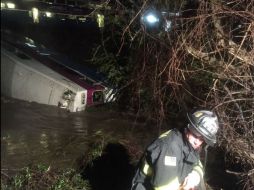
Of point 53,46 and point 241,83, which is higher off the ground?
point 53,46

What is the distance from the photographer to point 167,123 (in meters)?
7.71

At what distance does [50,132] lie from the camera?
756 cm

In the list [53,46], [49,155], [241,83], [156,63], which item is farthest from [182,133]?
A: [53,46]

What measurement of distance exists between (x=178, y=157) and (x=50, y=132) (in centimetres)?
441

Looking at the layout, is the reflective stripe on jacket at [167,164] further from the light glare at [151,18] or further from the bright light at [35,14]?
the bright light at [35,14]

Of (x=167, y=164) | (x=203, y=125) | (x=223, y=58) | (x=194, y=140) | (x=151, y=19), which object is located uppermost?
(x=151, y=19)

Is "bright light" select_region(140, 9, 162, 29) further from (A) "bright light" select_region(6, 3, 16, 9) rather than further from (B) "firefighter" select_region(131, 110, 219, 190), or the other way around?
(A) "bright light" select_region(6, 3, 16, 9)

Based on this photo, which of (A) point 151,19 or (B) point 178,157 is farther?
(A) point 151,19

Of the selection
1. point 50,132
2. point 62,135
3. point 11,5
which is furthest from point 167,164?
point 11,5

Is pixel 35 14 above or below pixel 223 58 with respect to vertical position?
above

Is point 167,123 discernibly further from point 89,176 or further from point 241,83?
point 241,83

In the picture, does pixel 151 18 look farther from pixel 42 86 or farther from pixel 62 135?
pixel 42 86

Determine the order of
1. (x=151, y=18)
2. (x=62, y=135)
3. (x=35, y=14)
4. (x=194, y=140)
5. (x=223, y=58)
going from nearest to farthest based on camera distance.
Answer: (x=194, y=140) < (x=223, y=58) < (x=151, y=18) < (x=62, y=135) < (x=35, y=14)

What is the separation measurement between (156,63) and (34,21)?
5205 millimetres
